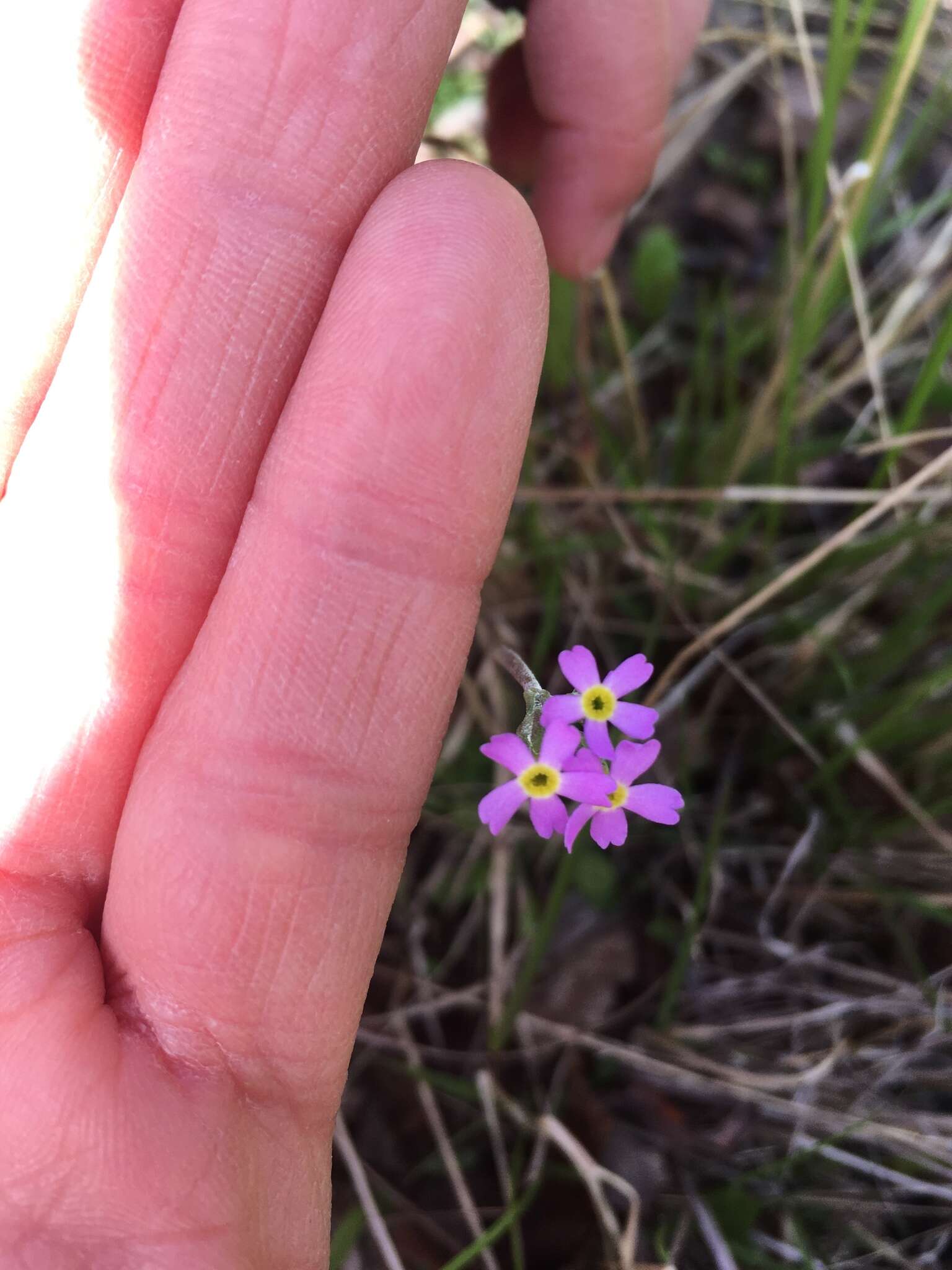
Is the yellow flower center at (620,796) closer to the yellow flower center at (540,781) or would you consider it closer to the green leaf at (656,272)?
the yellow flower center at (540,781)

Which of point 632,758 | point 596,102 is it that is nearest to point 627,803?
point 632,758

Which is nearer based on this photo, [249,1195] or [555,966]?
[249,1195]

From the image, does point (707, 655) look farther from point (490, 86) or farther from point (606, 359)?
point (490, 86)

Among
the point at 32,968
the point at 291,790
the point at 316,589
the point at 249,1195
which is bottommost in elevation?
the point at 249,1195

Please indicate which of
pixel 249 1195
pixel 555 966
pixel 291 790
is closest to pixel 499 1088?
pixel 555 966

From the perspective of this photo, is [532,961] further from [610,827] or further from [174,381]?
[174,381]
